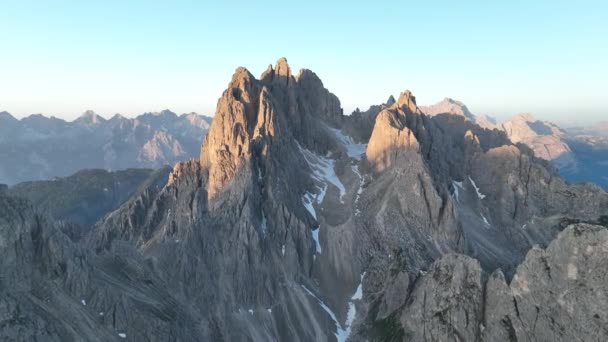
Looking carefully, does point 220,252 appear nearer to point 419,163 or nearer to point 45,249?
point 45,249

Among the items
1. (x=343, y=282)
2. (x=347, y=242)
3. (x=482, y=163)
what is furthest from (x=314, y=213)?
(x=482, y=163)

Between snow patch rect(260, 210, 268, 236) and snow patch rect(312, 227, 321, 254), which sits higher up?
snow patch rect(260, 210, 268, 236)

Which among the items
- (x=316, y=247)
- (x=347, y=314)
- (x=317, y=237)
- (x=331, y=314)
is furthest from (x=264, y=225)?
(x=347, y=314)

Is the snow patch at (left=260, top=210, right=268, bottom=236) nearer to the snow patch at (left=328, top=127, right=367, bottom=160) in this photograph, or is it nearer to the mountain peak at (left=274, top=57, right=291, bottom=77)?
the snow patch at (left=328, top=127, right=367, bottom=160)

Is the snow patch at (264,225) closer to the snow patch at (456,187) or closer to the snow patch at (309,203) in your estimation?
the snow patch at (309,203)

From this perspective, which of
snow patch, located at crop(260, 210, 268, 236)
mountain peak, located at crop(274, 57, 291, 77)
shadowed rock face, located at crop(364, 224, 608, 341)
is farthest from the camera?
mountain peak, located at crop(274, 57, 291, 77)

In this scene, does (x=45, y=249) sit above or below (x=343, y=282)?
above

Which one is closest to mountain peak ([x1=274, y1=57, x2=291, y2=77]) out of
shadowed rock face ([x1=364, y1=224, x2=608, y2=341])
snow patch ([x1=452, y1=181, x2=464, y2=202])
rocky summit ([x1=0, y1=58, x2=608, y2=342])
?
rocky summit ([x1=0, y1=58, x2=608, y2=342])

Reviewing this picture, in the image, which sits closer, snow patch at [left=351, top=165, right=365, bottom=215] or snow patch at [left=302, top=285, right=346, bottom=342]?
snow patch at [left=302, top=285, right=346, bottom=342]

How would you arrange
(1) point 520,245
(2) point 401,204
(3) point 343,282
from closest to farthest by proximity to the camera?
1. (3) point 343,282
2. (2) point 401,204
3. (1) point 520,245
